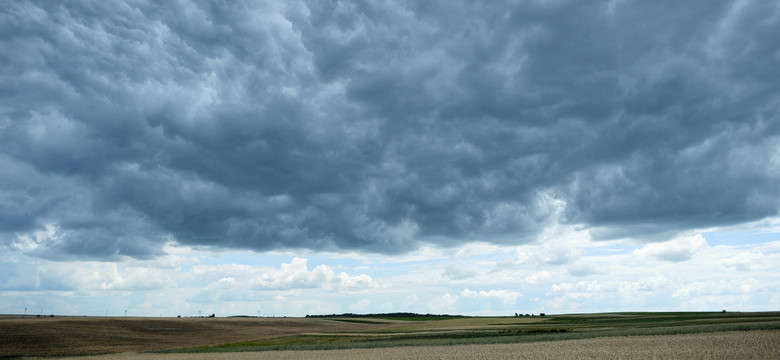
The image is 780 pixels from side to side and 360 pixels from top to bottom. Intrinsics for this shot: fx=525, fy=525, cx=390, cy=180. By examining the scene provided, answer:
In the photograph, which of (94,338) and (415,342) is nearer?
(415,342)

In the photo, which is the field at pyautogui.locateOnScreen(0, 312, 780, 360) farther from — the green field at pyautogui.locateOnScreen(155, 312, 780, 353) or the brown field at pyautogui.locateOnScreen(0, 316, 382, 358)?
the green field at pyautogui.locateOnScreen(155, 312, 780, 353)

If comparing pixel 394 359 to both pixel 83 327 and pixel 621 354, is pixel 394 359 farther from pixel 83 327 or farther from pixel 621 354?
pixel 83 327

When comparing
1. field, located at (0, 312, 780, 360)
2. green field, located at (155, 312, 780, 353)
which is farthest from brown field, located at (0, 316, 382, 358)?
green field, located at (155, 312, 780, 353)

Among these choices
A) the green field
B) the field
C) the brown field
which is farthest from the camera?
the brown field

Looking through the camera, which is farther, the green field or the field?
the green field

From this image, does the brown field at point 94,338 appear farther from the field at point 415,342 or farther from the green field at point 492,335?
the green field at point 492,335

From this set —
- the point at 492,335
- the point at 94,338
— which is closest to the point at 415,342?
the point at 492,335

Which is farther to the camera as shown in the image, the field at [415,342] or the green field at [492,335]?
the green field at [492,335]

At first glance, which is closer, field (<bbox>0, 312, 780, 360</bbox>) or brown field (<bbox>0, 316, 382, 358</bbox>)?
field (<bbox>0, 312, 780, 360</bbox>)

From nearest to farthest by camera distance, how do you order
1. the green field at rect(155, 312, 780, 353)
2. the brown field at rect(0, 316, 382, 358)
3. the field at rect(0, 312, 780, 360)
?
the field at rect(0, 312, 780, 360)
the green field at rect(155, 312, 780, 353)
the brown field at rect(0, 316, 382, 358)

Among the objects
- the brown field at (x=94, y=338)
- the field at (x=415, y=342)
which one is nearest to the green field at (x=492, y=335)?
the field at (x=415, y=342)

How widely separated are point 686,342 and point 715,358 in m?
13.7

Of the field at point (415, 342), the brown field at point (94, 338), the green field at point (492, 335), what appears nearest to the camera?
the field at point (415, 342)

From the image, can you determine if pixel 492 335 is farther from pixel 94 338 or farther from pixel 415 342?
pixel 94 338
